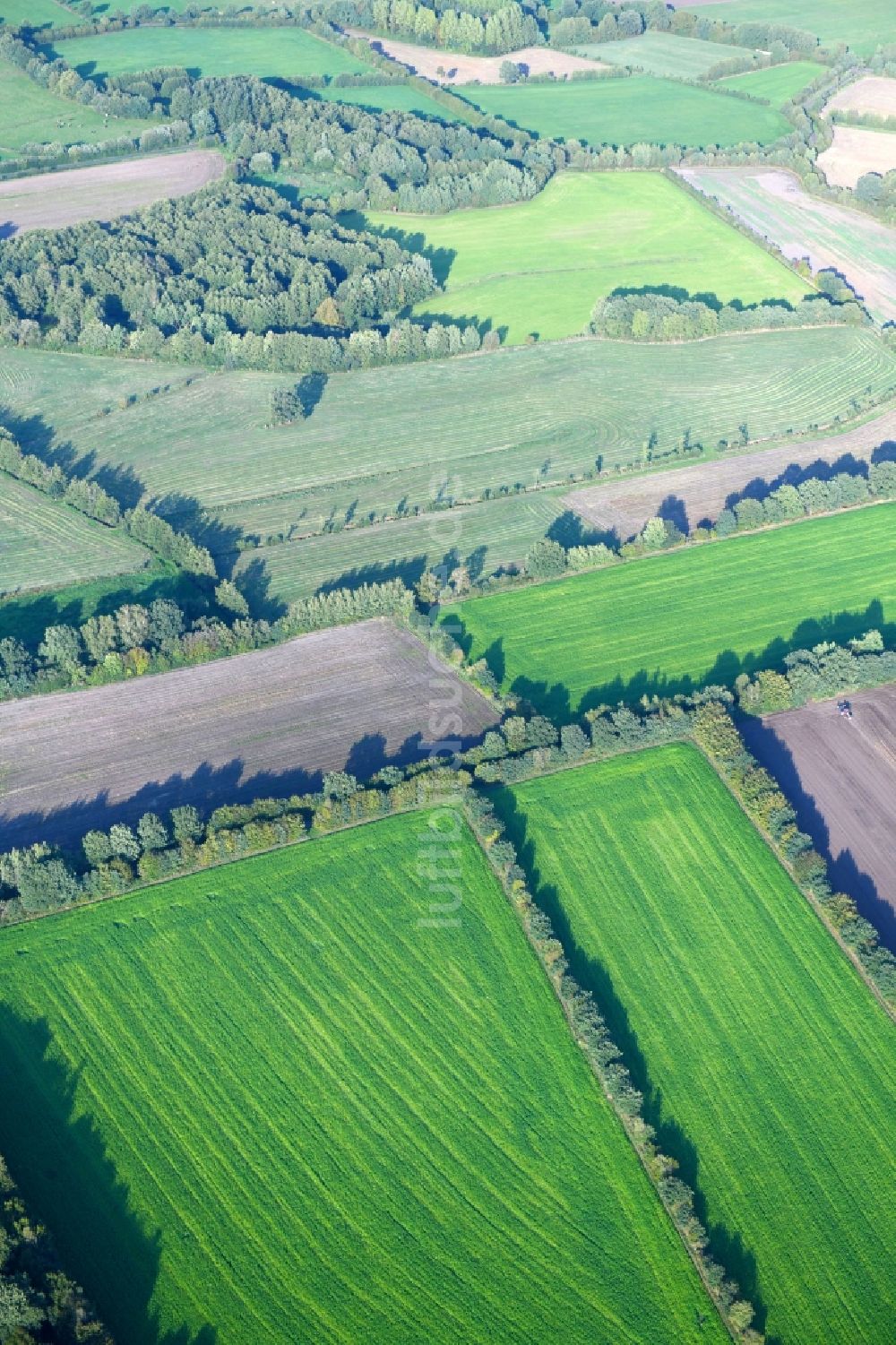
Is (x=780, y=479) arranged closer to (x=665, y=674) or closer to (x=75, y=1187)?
(x=665, y=674)

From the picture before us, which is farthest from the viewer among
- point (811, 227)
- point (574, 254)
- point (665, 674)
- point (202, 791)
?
point (811, 227)

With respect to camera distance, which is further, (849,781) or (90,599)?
(90,599)

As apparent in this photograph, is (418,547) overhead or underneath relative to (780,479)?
underneath

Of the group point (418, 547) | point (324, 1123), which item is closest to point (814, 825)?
point (324, 1123)

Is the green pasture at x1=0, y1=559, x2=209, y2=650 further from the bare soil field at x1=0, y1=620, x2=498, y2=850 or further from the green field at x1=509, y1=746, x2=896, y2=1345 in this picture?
the green field at x1=509, y1=746, x2=896, y2=1345

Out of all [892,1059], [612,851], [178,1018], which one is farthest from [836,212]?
[178,1018]

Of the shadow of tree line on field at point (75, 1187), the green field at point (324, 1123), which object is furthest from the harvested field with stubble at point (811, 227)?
the shadow of tree line on field at point (75, 1187)

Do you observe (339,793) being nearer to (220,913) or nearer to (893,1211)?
(220,913)

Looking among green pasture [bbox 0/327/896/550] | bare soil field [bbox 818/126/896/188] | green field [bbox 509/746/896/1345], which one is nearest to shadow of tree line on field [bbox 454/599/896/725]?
green field [bbox 509/746/896/1345]
